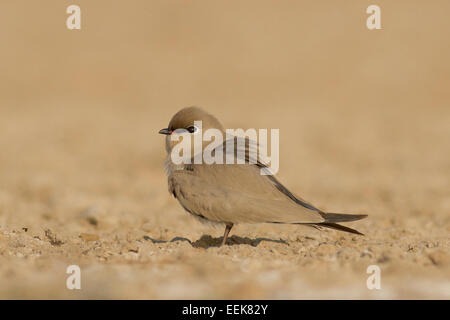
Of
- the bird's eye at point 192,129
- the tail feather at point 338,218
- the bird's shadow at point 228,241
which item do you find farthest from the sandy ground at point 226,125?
the bird's eye at point 192,129

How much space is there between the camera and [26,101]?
19.4 metres

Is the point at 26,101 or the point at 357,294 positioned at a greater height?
the point at 26,101

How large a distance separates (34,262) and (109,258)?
1.81 feet

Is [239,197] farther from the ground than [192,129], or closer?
closer

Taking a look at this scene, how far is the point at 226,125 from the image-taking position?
14500 millimetres

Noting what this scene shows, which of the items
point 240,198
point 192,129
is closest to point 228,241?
point 240,198

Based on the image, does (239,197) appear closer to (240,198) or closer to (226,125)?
(240,198)

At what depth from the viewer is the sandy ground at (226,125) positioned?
4.54 metres

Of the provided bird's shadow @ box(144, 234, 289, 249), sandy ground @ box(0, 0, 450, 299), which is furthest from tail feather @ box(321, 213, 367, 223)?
bird's shadow @ box(144, 234, 289, 249)

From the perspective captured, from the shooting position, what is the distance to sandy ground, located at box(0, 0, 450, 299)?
4539 mm

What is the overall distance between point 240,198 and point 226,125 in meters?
9.18

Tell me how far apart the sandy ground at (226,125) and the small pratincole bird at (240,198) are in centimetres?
27
